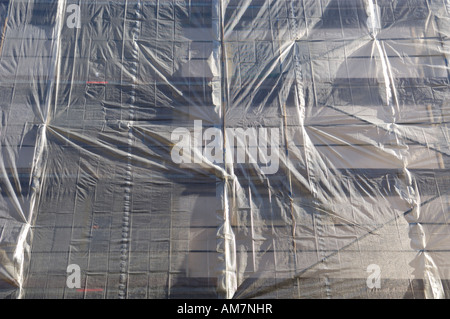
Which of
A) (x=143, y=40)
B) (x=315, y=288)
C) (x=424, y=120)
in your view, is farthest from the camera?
(x=143, y=40)

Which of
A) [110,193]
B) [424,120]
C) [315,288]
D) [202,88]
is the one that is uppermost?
[202,88]

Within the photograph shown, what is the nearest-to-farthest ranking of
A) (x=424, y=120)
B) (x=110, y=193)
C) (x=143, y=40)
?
1. (x=110, y=193)
2. (x=424, y=120)
3. (x=143, y=40)

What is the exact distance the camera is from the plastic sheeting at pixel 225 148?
4.85 meters

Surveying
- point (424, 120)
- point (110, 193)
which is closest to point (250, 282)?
point (110, 193)

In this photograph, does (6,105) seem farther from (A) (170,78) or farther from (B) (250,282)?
(B) (250,282)

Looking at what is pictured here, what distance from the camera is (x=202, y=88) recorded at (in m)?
5.59

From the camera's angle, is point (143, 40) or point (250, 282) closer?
point (250, 282)

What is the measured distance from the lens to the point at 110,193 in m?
5.11

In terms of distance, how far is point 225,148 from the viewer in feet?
17.4

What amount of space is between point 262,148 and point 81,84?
2.74 m

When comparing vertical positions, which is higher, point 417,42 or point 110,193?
point 417,42

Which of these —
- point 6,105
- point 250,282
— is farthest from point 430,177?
point 6,105

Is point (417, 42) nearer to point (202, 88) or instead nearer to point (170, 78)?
point (202, 88)

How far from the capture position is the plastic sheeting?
4848 millimetres
